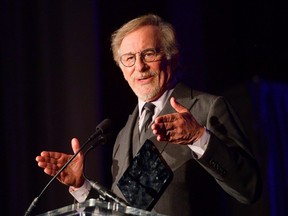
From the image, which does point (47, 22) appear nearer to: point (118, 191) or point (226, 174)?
point (118, 191)

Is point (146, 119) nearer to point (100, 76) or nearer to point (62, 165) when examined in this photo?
point (62, 165)

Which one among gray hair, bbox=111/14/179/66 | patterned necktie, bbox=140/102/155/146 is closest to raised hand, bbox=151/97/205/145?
patterned necktie, bbox=140/102/155/146

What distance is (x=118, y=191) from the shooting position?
7.82ft

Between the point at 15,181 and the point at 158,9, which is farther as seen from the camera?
the point at 158,9

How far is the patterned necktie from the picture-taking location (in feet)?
8.10

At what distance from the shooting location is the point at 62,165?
2.29m

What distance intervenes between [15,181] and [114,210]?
2.05 meters

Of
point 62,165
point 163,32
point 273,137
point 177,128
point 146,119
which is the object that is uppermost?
point 163,32

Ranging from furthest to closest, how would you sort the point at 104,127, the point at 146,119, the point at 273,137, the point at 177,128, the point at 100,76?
the point at 100,76
the point at 273,137
the point at 146,119
the point at 104,127
the point at 177,128

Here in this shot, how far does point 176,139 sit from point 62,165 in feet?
2.30

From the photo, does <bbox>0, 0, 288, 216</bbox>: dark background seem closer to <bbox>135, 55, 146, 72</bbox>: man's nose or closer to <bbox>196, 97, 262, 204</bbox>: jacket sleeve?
<bbox>135, 55, 146, 72</bbox>: man's nose

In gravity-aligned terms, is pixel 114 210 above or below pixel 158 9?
below

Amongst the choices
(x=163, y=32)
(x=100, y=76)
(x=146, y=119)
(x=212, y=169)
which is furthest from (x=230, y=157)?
(x=100, y=76)

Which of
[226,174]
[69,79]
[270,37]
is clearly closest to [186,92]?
[226,174]
